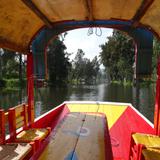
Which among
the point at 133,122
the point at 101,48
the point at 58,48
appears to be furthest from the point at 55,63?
the point at 133,122

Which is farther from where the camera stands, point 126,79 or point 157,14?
point 126,79

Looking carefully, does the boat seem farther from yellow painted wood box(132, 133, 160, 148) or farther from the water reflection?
the water reflection

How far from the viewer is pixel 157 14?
14.1ft

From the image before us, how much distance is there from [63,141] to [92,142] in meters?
0.42

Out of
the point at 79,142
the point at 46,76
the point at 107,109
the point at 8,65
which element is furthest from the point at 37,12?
the point at 8,65

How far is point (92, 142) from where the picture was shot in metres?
3.84

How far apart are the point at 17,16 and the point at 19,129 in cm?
243

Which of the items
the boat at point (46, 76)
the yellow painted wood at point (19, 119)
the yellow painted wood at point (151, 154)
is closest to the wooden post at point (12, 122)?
the boat at point (46, 76)

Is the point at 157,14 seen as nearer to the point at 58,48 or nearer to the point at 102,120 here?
the point at 102,120

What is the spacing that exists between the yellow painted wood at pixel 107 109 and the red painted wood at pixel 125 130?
0.54ft

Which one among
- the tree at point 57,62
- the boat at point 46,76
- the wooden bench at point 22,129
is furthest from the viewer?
the tree at point 57,62

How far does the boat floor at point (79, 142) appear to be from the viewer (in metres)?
3.32

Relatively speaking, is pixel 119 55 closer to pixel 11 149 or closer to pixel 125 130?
pixel 125 130

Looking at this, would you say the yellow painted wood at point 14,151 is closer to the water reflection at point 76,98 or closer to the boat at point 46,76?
the boat at point 46,76
